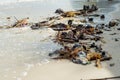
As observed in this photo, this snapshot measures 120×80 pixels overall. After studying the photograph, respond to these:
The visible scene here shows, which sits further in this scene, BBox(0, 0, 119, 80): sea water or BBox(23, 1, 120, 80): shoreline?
BBox(0, 0, 119, 80): sea water

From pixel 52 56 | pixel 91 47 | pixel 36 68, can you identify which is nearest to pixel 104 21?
pixel 91 47

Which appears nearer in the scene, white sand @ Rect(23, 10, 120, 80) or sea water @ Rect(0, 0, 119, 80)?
white sand @ Rect(23, 10, 120, 80)

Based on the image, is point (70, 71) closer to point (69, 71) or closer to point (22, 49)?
point (69, 71)

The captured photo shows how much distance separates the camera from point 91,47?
9.41 metres

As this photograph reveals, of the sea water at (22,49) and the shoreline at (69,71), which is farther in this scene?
the sea water at (22,49)

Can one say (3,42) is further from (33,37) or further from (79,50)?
(79,50)


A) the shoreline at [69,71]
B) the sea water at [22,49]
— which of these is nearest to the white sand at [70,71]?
the shoreline at [69,71]

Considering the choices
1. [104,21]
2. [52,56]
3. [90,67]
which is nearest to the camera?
[90,67]

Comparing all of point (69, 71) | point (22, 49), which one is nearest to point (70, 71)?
point (69, 71)

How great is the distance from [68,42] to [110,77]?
11.0ft

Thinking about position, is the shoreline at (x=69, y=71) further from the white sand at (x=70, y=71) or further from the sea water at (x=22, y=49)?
the sea water at (x=22, y=49)

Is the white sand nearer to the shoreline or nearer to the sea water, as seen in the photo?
the shoreline

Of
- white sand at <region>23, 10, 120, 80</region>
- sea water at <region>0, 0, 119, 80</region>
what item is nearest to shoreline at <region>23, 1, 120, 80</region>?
white sand at <region>23, 10, 120, 80</region>

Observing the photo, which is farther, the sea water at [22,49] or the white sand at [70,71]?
the sea water at [22,49]
